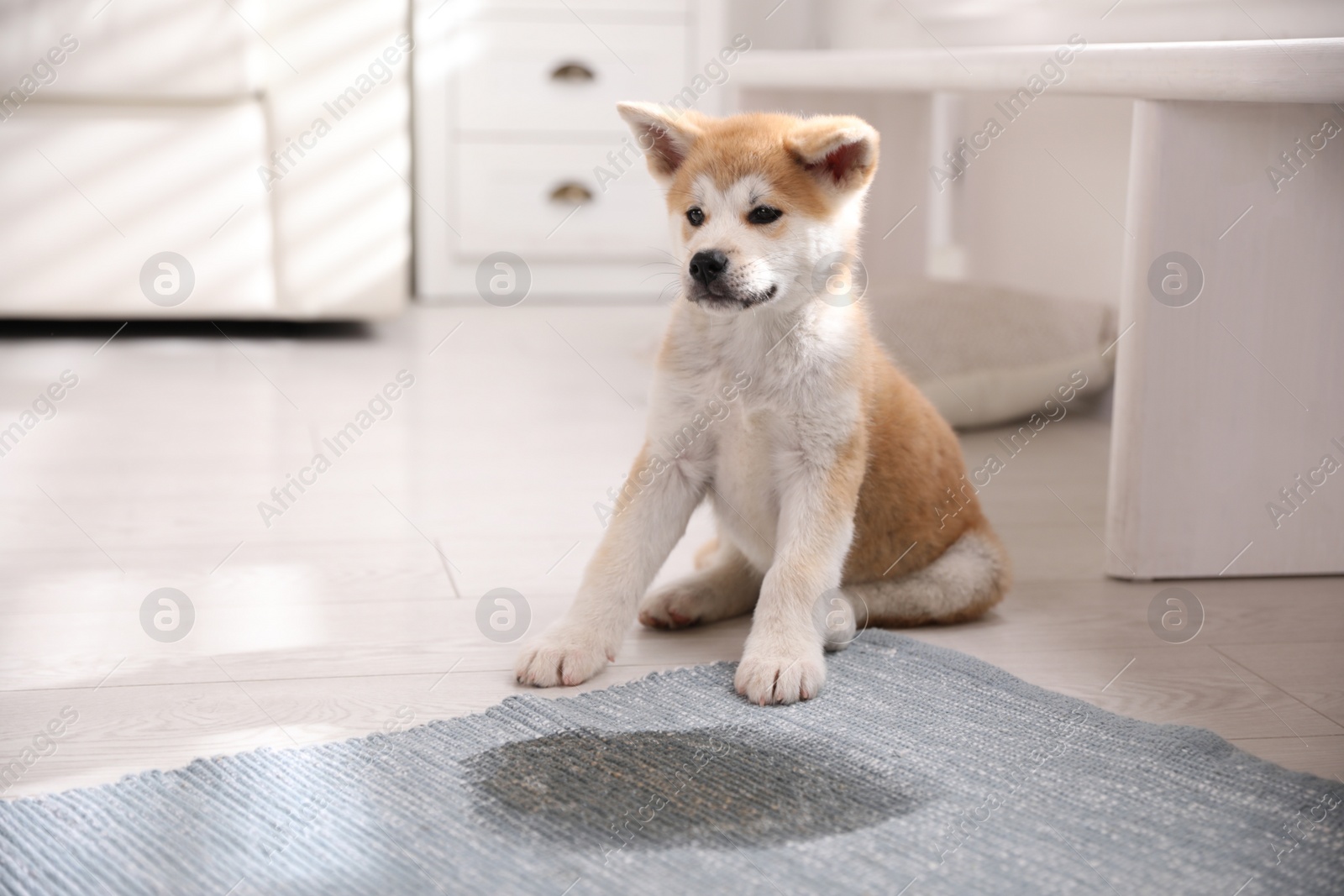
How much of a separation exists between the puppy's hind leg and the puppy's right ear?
41 centimetres

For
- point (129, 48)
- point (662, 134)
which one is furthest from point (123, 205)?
point (662, 134)

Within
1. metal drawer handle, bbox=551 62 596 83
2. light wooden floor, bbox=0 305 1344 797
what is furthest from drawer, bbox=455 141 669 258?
light wooden floor, bbox=0 305 1344 797

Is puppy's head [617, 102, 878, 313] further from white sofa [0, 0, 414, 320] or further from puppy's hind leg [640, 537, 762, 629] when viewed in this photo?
white sofa [0, 0, 414, 320]

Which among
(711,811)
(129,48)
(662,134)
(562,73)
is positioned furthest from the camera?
(562,73)

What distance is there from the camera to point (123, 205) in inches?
104

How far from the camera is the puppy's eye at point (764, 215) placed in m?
1.21

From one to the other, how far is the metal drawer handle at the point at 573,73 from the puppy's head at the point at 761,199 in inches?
89.8

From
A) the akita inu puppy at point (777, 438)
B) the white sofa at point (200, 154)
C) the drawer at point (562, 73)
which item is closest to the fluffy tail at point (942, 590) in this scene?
the akita inu puppy at point (777, 438)

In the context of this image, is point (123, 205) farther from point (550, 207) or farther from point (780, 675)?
point (780, 675)

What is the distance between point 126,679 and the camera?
4.01 feet

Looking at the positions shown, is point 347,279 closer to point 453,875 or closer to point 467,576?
point 467,576

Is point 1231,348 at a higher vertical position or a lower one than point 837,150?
lower

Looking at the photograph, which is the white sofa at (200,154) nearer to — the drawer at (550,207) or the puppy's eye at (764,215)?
the drawer at (550,207)

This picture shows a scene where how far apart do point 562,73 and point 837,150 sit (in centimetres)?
239
